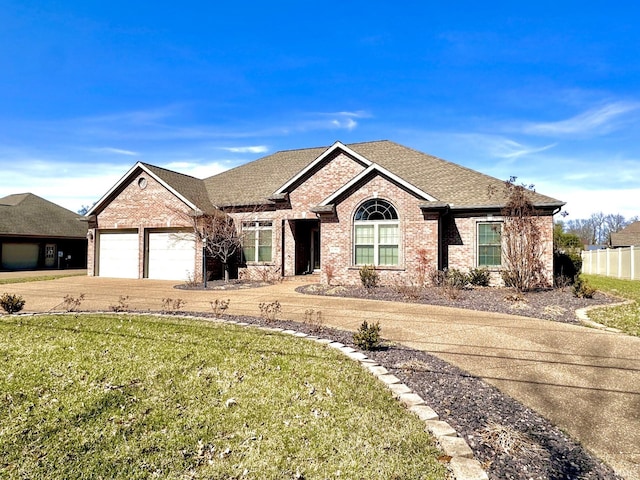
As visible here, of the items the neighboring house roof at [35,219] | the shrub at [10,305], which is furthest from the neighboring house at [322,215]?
the shrub at [10,305]

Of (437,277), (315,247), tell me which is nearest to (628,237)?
(437,277)

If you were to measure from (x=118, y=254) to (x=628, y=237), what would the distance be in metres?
48.8

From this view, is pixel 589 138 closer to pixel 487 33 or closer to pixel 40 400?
pixel 487 33

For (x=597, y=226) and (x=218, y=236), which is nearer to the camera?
(x=218, y=236)

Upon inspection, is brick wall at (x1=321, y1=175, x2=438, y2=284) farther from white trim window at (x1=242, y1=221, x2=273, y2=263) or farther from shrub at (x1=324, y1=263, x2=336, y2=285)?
white trim window at (x1=242, y1=221, x2=273, y2=263)

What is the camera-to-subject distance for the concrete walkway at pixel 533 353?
156 inches

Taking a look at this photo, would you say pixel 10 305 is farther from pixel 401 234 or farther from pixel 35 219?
pixel 35 219

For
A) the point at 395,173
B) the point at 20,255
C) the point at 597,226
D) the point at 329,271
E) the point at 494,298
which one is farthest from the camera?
the point at 597,226

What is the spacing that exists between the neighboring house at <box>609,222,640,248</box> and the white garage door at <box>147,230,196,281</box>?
43.7 metres

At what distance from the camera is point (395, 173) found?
18172 millimetres

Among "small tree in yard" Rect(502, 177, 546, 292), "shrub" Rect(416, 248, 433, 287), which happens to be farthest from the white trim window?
"small tree in yard" Rect(502, 177, 546, 292)

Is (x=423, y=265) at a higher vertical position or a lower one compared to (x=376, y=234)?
lower

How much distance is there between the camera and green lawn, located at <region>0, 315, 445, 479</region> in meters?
3.19

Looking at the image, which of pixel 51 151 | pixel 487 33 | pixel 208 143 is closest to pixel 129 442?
pixel 487 33
